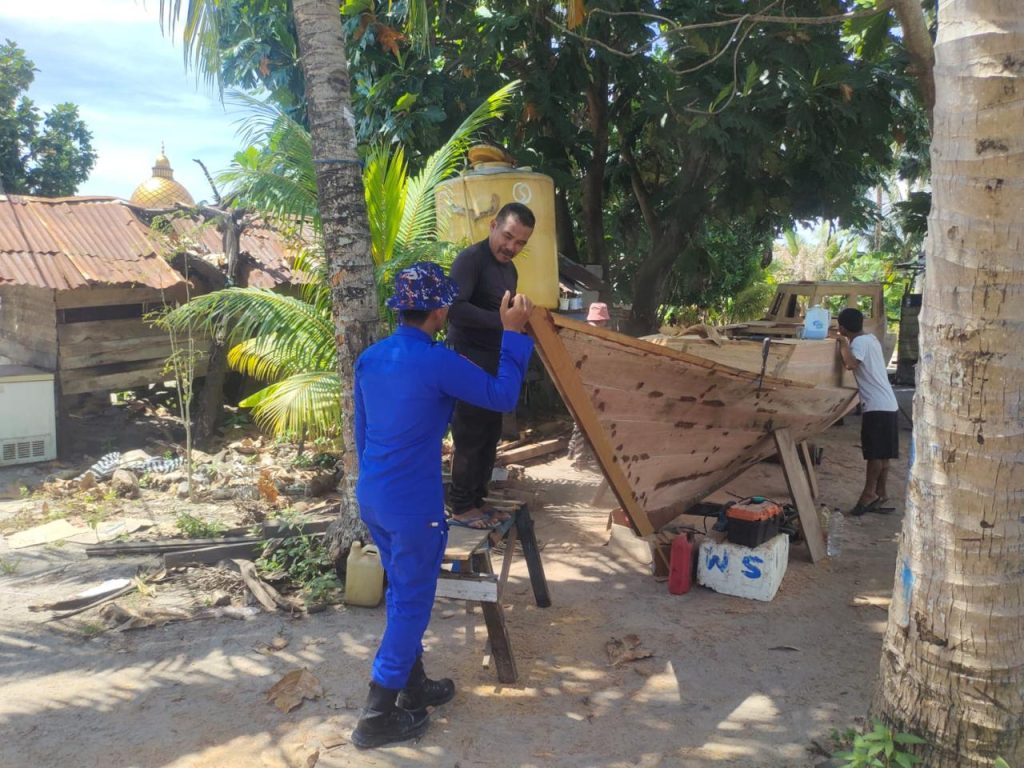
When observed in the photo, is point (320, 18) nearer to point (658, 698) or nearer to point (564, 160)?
point (658, 698)

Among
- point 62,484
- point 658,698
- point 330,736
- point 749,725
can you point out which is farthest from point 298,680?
point 62,484

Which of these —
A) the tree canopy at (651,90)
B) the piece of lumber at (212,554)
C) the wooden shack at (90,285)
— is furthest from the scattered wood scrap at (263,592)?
the wooden shack at (90,285)

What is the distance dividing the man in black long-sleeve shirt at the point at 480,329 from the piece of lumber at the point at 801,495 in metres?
2.11

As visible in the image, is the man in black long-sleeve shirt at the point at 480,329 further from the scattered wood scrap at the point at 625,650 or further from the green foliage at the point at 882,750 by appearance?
the green foliage at the point at 882,750

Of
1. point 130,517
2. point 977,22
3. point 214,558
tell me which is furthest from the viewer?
point 130,517

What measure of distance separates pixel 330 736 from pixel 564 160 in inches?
316

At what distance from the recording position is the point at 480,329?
4.39m

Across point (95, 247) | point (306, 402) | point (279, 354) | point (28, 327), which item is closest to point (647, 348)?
point (306, 402)

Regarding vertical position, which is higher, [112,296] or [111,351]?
[112,296]

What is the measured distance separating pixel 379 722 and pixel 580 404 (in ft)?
5.61

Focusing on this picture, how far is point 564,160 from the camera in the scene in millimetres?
9938

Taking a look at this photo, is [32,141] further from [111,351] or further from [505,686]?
[505,686]

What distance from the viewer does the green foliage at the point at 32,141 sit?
17.6 metres

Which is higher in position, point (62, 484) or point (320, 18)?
point (320, 18)
